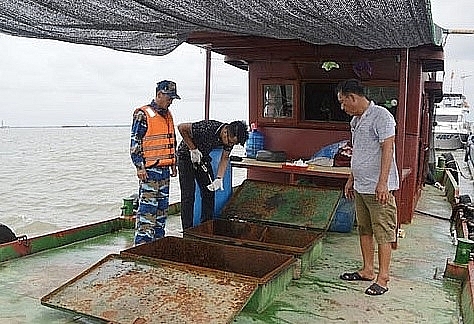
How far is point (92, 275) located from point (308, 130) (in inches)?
162

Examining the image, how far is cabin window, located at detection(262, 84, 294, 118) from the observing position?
7117 millimetres

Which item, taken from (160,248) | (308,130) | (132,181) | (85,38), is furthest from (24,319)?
(132,181)

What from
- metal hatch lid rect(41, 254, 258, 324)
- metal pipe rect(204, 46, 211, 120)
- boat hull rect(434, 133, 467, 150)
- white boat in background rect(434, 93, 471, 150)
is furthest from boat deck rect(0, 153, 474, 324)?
white boat in background rect(434, 93, 471, 150)

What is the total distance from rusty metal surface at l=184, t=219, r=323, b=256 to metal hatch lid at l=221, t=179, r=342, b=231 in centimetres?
24

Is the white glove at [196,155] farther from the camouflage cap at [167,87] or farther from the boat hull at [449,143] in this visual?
the boat hull at [449,143]

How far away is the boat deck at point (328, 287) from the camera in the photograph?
3.46m

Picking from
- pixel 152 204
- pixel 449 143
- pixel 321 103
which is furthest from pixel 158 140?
pixel 449 143

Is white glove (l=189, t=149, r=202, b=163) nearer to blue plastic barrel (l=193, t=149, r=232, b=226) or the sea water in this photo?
blue plastic barrel (l=193, t=149, r=232, b=226)

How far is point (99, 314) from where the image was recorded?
10.3ft

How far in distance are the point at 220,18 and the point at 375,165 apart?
5.06 ft

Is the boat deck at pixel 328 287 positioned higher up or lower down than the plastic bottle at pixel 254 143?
lower down

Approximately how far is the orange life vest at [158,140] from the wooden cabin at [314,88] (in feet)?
5.29

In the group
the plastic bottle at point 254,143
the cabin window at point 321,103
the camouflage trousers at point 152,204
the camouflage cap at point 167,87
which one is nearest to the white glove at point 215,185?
the camouflage trousers at point 152,204

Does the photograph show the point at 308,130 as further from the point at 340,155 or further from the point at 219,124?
the point at 219,124
